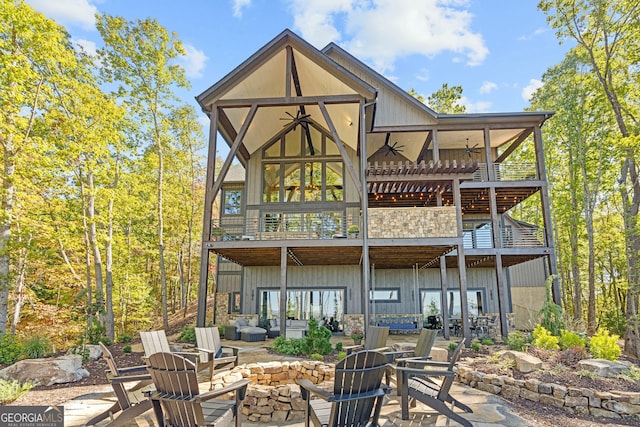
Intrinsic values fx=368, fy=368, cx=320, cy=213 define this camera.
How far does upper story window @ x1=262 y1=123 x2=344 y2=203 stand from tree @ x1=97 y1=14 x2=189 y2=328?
13.3 feet

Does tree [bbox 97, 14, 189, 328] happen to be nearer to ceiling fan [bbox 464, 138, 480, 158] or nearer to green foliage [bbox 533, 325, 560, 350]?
ceiling fan [bbox 464, 138, 480, 158]

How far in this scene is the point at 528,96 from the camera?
62.1 feet

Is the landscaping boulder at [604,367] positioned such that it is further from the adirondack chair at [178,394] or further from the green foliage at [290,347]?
the adirondack chair at [178,394]

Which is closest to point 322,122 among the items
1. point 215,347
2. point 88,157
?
point 88,157

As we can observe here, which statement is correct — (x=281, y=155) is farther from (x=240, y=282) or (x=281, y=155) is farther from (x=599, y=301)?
(x=599, y=301)

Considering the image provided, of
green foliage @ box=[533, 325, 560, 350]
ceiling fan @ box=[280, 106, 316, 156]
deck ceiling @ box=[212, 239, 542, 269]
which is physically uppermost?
ceiling fan @ box=[280, 106, 316, 156]

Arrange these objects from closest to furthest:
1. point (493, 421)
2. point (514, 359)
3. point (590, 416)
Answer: point (493, 421) → point (590, 416) → point (514, 359)

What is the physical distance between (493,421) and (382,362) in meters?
2.16

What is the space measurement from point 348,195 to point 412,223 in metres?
4.14

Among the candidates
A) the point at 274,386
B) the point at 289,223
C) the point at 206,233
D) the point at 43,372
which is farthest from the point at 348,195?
the point at 43,372

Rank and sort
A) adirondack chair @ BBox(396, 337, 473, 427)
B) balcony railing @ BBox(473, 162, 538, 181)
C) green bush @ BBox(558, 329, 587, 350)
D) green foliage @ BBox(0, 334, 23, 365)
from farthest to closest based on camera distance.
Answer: balcony railing @ BBox(473, 162, 538, 181) < green foliage @ BBox(0, 334, 23, 365) < green bush @ BBox(558, 329, 587, 350) < adirondack chair @ BBox(396, 337, 473, 427)

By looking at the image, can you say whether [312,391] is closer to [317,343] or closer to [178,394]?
[178,394]

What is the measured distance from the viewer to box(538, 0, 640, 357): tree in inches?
392

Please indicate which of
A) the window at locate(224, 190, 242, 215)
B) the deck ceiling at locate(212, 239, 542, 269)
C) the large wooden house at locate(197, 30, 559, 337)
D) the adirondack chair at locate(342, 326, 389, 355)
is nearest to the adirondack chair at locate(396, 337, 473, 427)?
the adirondack chair at locate(342, 326, 389, 355)
